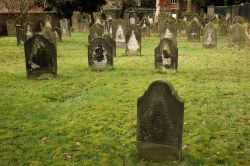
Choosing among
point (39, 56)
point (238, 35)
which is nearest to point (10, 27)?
point (238, 35)

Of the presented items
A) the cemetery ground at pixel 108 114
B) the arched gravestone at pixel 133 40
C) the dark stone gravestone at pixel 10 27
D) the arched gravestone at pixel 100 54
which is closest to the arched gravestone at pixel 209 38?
the arched gravestone at pixel 133 40

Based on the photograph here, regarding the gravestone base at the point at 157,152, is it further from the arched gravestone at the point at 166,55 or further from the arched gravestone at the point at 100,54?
the arched gravestone at the point at 100,54

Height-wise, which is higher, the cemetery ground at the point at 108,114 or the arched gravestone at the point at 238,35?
the arched gravestone at the point at 238,35

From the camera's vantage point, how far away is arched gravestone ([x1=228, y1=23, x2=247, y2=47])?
18.6 m

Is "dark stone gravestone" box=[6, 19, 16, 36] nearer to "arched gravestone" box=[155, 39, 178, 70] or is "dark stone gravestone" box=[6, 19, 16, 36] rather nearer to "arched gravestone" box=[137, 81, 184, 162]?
"arched gravestone" box=[155, 39, 178, 70]

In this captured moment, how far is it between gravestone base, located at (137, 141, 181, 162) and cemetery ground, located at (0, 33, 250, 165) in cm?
15

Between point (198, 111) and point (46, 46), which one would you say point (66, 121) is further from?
point (46, 46)

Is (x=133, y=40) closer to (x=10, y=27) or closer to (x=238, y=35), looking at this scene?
(x=238, y=35)

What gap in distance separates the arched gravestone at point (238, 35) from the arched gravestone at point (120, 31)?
Answer: 18.7 feet

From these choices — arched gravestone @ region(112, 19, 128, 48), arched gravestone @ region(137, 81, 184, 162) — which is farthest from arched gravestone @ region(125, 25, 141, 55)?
arched gravestone @ region(137, 81, 184, 162)

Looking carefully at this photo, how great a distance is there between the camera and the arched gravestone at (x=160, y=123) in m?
5.67

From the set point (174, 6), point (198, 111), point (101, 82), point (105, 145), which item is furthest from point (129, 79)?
point (174, 6)

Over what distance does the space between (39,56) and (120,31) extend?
26.9 ft

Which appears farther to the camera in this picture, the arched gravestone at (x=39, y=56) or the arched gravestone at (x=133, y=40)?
the arched gravestone at (x=133, y=40)
